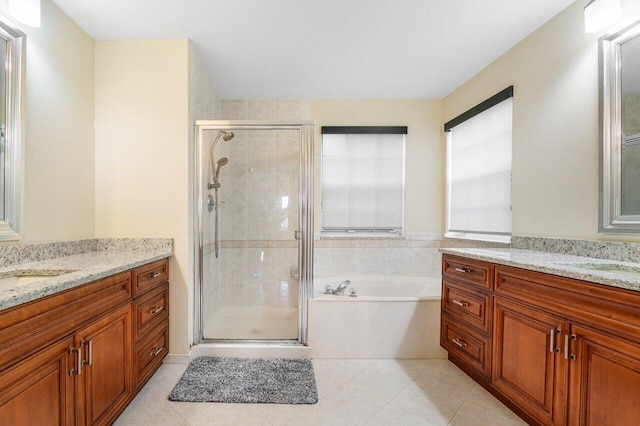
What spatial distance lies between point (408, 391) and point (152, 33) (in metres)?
3.05

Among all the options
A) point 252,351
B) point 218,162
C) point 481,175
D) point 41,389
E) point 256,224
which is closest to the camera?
point 41,389

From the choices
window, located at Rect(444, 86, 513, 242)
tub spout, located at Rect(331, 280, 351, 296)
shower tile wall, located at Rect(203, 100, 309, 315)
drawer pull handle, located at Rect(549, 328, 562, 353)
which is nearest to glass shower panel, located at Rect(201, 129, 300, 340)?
shower tile wall, located at Rect(203, 100, 309, 315)

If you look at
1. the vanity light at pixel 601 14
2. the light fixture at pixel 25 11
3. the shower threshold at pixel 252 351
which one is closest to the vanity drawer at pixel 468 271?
the shower threshold at pixel 252 351

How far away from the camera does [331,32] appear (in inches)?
76.9

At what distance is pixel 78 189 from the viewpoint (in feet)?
6.18

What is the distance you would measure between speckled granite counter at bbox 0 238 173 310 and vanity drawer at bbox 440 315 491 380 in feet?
6.91

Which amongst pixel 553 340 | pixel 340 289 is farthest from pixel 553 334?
pixel 340 289

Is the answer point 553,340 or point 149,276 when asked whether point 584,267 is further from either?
point 149,276

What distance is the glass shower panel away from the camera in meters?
2.24

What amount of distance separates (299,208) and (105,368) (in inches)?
58.3

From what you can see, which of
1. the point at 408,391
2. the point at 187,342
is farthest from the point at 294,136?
the point at 408,391

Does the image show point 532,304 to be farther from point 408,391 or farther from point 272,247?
point 272,247

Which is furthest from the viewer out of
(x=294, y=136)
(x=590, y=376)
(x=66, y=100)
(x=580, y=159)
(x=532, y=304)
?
(x=294, y=136)

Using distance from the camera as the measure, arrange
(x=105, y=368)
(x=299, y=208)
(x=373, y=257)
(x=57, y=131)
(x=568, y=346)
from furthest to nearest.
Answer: (x=373, y=257), (x=299, y=208), (x=57, y=131), (x=105, y=368), (x=568, y=346)
